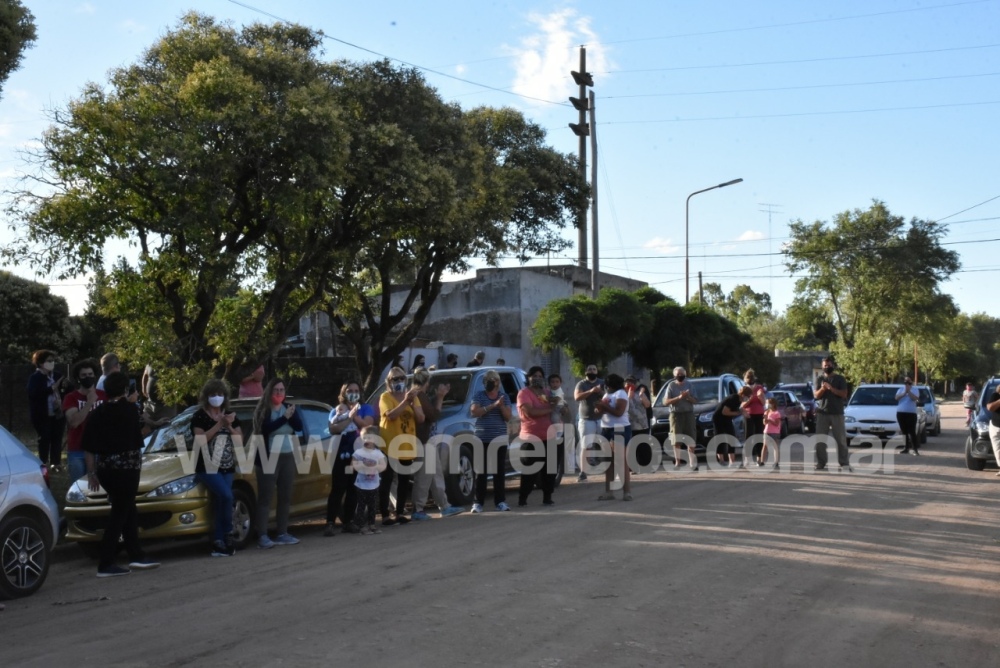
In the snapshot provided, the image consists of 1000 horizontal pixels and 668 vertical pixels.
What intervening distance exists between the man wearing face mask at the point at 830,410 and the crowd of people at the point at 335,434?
4169 millimetres

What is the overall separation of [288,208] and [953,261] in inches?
1945

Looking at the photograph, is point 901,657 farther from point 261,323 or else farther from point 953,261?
point 953,261

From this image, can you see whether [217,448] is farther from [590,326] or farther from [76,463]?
[590,326]

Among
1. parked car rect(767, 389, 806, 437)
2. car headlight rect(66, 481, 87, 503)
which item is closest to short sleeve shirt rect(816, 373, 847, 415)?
parked car rect(767, 389, 806, 437)

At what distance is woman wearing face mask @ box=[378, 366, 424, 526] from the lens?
12.5 m

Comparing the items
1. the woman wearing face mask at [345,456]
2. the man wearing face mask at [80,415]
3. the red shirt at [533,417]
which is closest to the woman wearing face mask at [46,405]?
the man wearing face mask at [80,415]

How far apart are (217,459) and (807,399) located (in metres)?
25.9

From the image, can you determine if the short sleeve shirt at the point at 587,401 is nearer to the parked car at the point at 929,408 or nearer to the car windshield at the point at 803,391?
the parked car at the point at 929,408

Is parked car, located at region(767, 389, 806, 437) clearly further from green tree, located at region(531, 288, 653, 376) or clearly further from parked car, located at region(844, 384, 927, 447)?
green tree, located at region(531, 288, 653, 376)

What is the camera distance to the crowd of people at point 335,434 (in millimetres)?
9523

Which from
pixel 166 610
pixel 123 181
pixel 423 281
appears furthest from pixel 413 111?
pixel 166 610

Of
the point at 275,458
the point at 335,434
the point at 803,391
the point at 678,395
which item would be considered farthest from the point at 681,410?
the point at 803,391

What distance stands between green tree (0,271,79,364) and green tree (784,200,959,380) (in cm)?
4051

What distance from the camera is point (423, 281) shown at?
25.7 m
